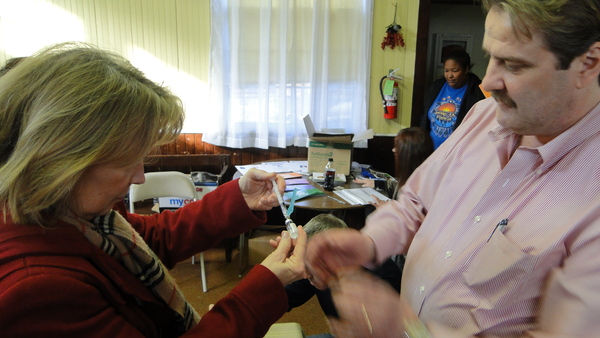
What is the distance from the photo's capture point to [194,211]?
129 cm

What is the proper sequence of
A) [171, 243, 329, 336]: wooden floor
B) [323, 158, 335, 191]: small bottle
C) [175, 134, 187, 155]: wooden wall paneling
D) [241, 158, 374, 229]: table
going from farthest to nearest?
[175, 134, 187, 155]: wooden wall paneling, [323, 158, 335, 191]: small bottle, [171, 243, 329, 336]: wooden floor, [241, 158, 374, 229]: table

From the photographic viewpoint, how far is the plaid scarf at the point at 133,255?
93cm

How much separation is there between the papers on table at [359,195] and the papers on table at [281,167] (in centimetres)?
66

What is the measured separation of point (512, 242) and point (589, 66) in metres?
0.37

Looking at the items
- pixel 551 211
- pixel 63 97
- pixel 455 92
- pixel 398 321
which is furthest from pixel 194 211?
pixel 455 92

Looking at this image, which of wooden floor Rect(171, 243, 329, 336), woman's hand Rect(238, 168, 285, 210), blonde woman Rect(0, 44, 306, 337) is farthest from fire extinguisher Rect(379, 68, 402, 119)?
blonde woman Rect(0, 44, 306, 337)

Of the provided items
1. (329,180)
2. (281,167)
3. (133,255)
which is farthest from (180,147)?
(133,255)

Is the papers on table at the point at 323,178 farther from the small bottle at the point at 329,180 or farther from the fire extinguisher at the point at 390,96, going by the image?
the fire extinguisher at the point at 390,96

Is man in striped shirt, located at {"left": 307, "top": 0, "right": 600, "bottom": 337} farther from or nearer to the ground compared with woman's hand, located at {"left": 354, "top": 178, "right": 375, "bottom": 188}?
farther from the ground

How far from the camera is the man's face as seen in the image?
Result: 735mm

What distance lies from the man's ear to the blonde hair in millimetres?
884

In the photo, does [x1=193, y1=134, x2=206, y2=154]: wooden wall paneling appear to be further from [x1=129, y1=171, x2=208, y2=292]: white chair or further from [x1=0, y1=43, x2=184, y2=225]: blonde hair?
[x1=0, y1=43, x2=184, y2=225]: blonde hair

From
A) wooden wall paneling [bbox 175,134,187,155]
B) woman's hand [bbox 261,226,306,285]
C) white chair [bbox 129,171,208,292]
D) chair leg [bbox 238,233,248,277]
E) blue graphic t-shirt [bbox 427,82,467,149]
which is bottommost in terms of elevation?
chair leg [bbox 238,233,248,277]

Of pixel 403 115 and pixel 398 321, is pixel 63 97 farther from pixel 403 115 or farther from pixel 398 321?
pixel 403 115
